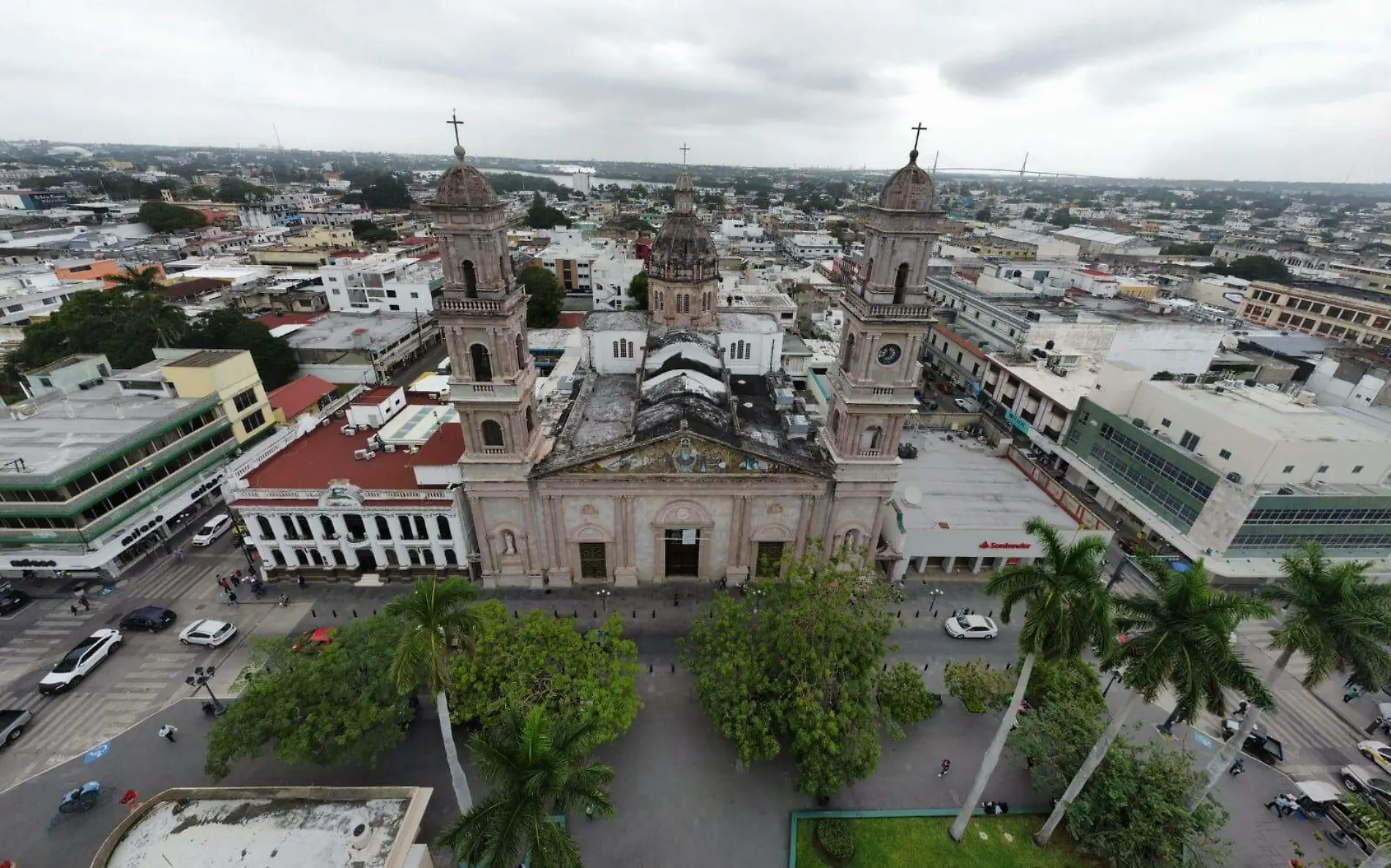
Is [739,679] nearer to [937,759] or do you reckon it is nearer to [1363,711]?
[937,759]

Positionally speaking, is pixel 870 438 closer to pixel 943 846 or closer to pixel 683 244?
pixel 943 846

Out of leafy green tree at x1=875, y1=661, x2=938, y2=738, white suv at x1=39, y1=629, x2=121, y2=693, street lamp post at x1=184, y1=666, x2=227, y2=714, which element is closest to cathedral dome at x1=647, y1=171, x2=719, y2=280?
leafy green tree at x1=875, y1=661, x2=938, y2=738

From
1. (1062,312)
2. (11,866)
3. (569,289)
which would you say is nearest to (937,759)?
(11,866)

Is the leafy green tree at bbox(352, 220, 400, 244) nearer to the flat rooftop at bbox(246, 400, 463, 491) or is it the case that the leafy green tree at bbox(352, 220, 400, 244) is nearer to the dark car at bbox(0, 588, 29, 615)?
the flat rooftop at bbox(246, 400, 463, 491)

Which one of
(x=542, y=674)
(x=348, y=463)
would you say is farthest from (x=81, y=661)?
(x=542, y=674)

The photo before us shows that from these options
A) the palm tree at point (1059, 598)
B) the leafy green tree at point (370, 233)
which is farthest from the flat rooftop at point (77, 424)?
the leafy green tree at point (370, 233)

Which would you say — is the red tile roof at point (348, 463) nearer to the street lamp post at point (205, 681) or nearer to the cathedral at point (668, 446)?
the cathedral at point (668, 446)

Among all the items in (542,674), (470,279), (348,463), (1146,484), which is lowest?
(1146,484)
